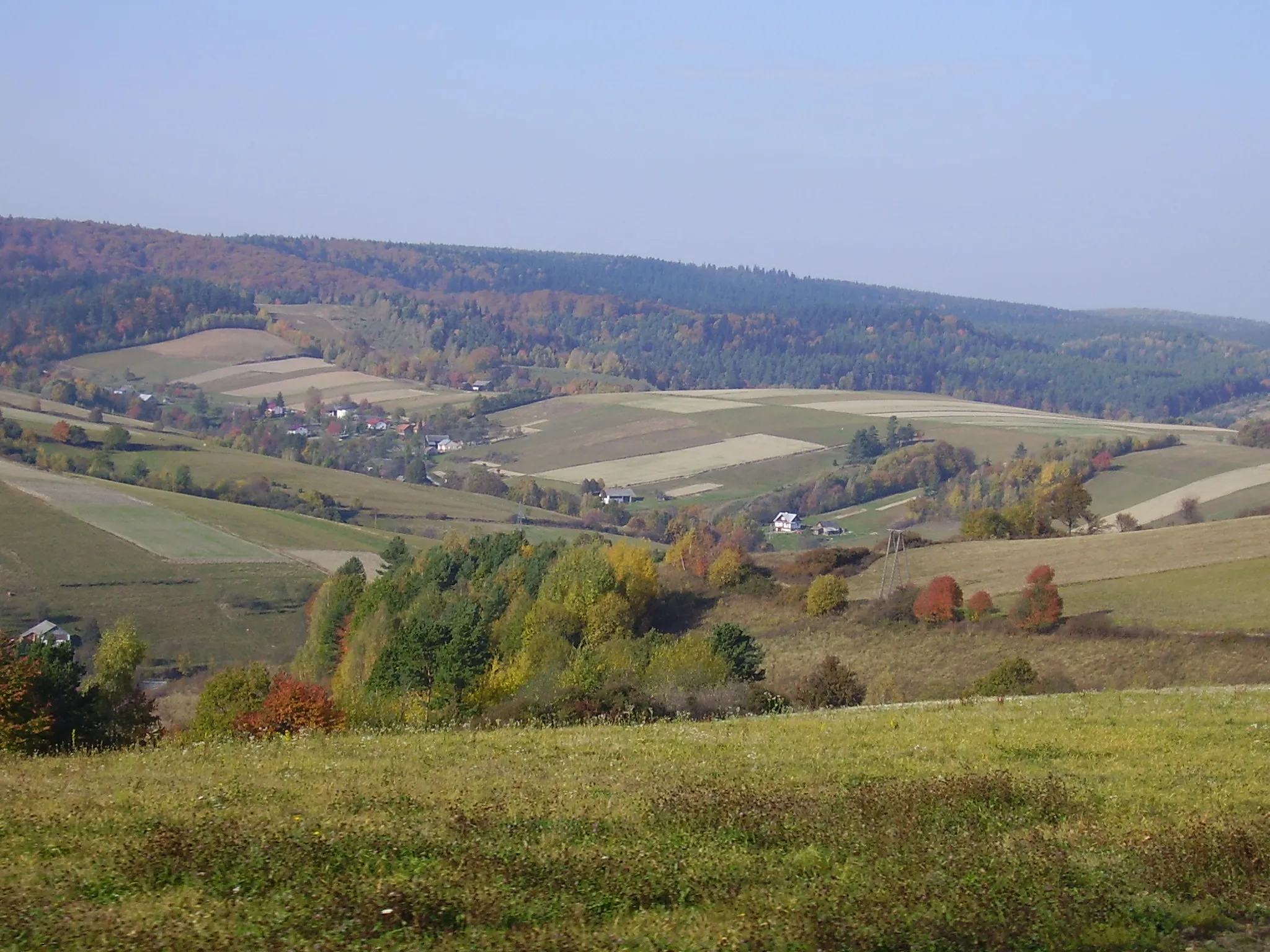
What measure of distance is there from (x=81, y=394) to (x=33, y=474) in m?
66.1

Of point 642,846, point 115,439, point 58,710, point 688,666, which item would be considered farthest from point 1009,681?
point 115,439

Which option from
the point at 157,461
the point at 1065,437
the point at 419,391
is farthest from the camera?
the point at 419,391

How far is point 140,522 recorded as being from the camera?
85562 millimetres

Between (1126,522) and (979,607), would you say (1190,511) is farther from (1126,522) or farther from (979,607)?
(979,607)

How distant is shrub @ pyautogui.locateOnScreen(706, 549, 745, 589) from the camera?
69875mm

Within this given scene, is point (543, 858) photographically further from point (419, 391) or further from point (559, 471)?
point (419, 391)

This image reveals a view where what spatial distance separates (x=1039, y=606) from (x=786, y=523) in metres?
62.1

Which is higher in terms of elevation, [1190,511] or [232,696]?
[232,696]

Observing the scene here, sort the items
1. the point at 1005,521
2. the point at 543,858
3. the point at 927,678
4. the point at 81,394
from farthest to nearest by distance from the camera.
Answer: the point at 81,394 < the point at 1005,521 < the point at 927,678 < the point at 543,858

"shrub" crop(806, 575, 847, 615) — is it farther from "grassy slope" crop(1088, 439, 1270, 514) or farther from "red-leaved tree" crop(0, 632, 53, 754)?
"red-leaved tree" crop(0, 632, 53, 754)

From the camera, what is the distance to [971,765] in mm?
13250

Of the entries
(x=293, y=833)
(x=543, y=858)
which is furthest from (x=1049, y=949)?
(x=293, y=833)

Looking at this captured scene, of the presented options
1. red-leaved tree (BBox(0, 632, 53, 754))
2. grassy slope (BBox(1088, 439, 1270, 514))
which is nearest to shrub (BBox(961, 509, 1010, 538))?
grassy slope (BBox(1088, 439, 1270, 514))

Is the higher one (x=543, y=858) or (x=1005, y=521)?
(x=543, y=858)
